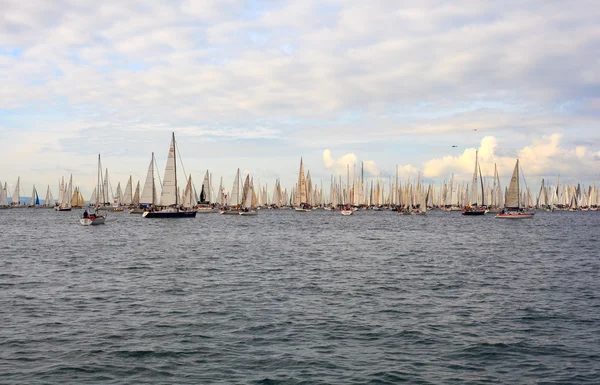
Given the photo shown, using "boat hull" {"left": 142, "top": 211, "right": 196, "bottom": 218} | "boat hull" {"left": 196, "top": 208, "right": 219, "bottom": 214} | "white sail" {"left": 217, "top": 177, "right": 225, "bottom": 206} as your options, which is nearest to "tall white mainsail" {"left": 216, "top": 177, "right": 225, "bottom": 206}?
"white sail" {"left": 217, "top": 177, "right": 225, "bottom": 206}

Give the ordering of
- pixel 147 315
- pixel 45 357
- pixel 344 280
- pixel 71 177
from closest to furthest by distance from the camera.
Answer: pixel 45 357
pixel 147 315
pixel 344 280
pixel 71 177

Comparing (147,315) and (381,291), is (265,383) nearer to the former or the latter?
(147,315)

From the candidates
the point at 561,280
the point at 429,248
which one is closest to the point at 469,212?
the point at 429,248

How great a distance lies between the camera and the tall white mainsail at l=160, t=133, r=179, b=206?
11119cm

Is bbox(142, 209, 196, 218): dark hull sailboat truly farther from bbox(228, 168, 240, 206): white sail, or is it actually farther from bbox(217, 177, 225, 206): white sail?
bbox(217, 177, 225, 206): white sail

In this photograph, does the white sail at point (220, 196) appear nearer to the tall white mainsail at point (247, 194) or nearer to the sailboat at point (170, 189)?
the tall white mainsail at point (247, 194)

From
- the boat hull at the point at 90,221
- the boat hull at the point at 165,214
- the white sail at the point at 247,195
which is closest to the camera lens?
the boat hull at the point at 90,221

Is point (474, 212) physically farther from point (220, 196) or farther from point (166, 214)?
point (166, 214)

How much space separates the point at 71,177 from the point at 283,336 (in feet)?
615

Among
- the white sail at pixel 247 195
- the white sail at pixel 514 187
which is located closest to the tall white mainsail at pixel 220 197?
the white sail at pixel 247 195

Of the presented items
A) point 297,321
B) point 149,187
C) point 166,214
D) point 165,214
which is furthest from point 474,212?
point 297,321

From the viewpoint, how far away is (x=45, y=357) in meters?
18.2

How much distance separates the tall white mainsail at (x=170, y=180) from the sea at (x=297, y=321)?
6505 centimetres

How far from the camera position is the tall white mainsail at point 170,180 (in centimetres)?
11119
